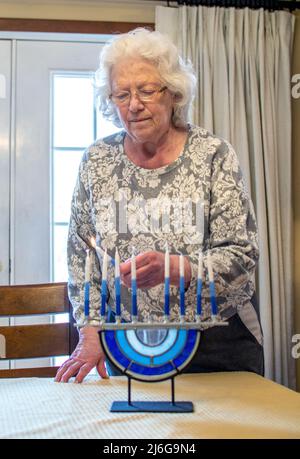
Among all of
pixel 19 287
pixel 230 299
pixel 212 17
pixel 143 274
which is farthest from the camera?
pixel 212 17

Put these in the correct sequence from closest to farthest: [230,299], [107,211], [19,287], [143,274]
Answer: [143,274]
[230,299]
[107,211]
[19,287]

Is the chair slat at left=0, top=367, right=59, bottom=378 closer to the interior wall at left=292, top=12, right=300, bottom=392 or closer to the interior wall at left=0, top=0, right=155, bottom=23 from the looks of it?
the interior wall at left=292, top=12, right=300, bottom=392

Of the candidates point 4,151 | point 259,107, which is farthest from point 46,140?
point 259,107

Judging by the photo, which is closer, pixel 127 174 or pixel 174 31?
pixel 127 174

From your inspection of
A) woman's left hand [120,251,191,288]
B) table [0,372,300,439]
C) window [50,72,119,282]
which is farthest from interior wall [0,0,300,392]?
woman's left hand [120,251,191,288]

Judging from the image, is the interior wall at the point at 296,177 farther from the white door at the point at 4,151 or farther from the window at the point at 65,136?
the white door at the point at 4,151

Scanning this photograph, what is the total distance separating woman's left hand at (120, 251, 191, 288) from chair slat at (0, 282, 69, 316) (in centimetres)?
45

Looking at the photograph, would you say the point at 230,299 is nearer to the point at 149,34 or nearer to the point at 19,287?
the point at 19,287

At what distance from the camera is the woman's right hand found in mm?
1291

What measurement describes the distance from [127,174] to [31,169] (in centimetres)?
155

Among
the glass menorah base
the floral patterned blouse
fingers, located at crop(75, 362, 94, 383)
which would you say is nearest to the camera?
the glass menorah base

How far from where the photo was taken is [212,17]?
288 cm

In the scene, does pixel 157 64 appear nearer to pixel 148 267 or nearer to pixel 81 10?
pixel 148 267

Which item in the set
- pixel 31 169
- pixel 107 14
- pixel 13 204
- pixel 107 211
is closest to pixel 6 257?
pixel 13 204
